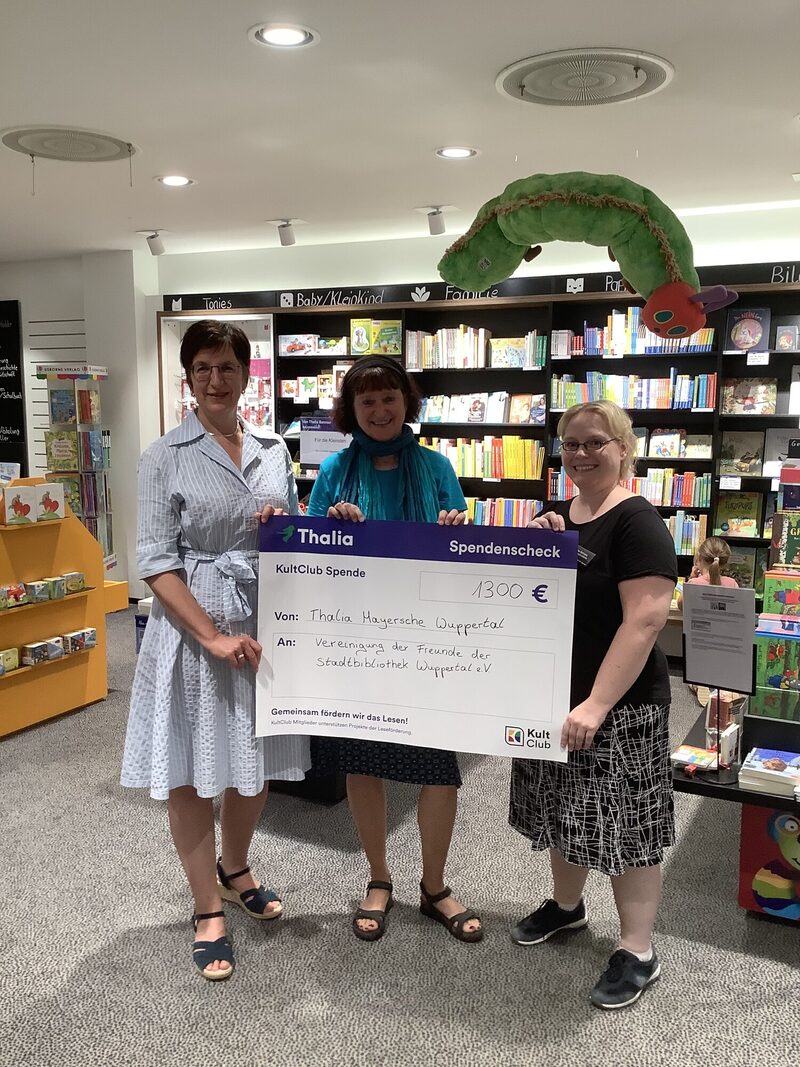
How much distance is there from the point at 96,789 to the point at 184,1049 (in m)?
1.77

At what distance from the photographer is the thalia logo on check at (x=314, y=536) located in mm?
2238

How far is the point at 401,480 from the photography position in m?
2.42

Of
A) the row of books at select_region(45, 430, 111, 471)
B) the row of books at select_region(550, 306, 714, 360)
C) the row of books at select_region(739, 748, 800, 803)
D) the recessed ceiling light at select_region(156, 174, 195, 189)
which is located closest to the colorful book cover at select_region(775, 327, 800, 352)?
the row of books at select_region(550, 306, 714, 360)

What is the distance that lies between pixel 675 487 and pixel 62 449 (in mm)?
4802

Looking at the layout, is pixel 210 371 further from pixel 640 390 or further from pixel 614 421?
pixel 640 390

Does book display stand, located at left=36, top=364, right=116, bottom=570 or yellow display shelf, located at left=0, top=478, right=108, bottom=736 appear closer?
yellow display shelf, located at left=0, top=478, right=108, bottom=736

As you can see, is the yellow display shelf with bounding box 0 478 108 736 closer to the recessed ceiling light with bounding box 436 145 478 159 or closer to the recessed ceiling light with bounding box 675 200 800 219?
the recessed ceiling light with bounding box 436 145 478 159

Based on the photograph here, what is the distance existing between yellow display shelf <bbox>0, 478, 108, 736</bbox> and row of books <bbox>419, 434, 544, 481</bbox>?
2.45m

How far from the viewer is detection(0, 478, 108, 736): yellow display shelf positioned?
14.1 feet

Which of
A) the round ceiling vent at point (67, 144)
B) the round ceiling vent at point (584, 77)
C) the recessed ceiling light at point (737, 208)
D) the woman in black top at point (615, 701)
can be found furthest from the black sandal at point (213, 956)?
the recessed ceiling light at point (737, 208)

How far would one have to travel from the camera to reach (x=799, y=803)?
7.52 ft

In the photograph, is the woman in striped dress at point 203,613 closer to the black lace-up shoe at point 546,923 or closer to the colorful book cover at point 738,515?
the black lace-up shoe at point 546,923

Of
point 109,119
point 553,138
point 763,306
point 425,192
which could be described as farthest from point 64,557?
point 763,306

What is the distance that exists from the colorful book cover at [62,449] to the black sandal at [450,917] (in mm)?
5415
